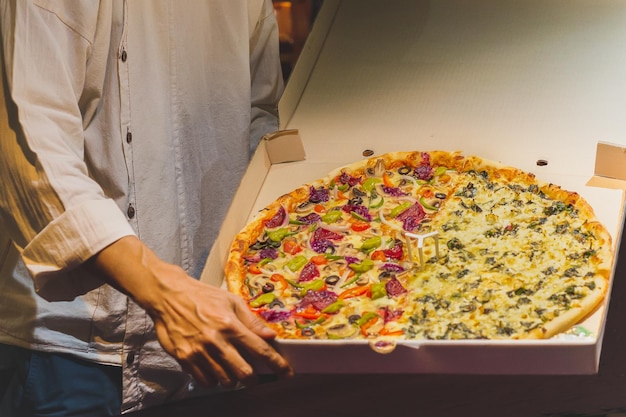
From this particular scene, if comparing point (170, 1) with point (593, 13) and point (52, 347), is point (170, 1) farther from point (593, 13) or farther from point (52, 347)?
→ point (593, 13)

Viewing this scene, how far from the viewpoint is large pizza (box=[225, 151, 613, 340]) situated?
1.86 meters

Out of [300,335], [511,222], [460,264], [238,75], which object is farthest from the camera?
[238,75]

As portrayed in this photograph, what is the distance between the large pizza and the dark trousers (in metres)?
0.45

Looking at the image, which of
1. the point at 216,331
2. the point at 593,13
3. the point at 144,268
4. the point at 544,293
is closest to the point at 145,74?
the point at 144,268

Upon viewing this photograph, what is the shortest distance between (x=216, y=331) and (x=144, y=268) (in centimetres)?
19

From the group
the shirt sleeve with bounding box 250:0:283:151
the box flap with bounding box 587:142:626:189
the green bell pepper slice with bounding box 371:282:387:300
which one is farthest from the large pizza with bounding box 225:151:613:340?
the shirt sleeve with bounding box 250:0:283:151

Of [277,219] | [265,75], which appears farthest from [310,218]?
[265,75]

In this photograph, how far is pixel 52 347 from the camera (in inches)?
84.7

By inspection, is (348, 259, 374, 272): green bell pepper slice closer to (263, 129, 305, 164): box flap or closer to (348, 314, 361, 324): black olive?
(348, 314, 361, 324): black olive

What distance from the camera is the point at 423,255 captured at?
2.09 meters

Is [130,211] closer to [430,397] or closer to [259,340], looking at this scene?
[259,340]

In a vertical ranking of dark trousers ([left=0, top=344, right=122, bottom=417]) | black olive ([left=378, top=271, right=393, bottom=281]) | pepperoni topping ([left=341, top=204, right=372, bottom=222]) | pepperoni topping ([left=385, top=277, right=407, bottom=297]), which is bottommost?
dark trousers ([left=0, top=344, right=122, bottom=417])

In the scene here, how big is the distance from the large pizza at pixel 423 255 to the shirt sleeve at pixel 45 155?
1.33 feet

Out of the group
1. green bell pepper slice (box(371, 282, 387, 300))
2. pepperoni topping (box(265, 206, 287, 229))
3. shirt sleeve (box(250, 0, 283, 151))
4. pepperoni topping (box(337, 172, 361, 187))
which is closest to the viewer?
green bell pepper slice (box(371, 282, 387, 300))
